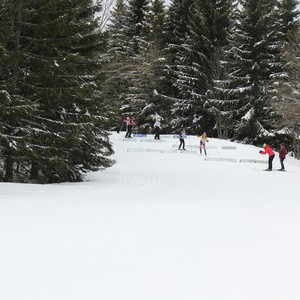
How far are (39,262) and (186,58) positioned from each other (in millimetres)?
34269

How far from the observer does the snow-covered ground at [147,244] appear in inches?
149

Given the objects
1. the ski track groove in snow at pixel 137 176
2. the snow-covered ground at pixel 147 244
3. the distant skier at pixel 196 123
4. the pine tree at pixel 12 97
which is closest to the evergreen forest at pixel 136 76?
the pine tree at pixel 12 97

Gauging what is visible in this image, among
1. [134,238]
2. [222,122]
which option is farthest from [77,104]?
[222,122]

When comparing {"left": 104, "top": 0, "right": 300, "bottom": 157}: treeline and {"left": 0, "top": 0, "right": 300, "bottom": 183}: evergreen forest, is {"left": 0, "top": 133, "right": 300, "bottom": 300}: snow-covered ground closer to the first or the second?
{"left": 0, "top": 0, "right": 300, "bottom": 183}: evergreen forest

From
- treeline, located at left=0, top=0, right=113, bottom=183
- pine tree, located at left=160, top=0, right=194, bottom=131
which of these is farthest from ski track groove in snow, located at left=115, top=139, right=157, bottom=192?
pine tree, located at left=160, top=0, right=194, bottom=131

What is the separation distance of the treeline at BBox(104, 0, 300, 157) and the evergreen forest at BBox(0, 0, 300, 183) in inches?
4.4

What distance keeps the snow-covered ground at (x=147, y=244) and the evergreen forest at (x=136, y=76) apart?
2.64 metres

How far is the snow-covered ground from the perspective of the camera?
3.79m

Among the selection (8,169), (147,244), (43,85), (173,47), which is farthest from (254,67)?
(147,244)

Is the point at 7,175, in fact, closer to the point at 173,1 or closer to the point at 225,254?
the point at 225,254

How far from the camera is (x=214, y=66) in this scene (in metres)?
36.2

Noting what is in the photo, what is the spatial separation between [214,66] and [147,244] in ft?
108

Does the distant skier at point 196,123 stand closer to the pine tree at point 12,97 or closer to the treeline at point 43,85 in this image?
the treeline at point 43,85

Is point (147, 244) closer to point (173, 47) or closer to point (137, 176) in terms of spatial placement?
point (137, 176)
